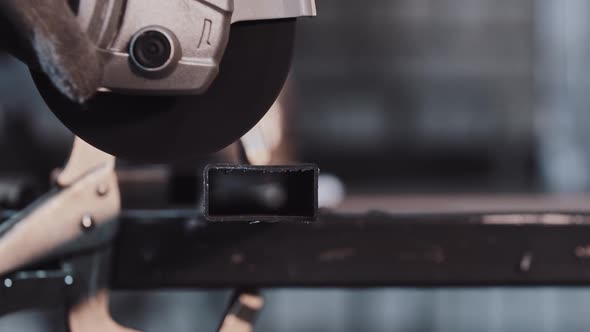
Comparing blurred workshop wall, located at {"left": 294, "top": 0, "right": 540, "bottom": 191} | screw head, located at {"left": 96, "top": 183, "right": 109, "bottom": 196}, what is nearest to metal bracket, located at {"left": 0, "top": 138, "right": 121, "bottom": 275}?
screw head, located at {"left": 96, "top": 183, "right": 109, "bottom": 196}

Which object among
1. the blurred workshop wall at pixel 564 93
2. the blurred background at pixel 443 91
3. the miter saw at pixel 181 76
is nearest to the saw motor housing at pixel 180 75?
the miter saw at pixel 181 76

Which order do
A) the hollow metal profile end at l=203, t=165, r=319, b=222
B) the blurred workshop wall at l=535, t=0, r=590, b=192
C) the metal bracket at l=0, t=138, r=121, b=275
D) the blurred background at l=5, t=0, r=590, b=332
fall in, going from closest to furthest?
the hollow metal profile end at l=203, t=165, r=319, b=222
the metal bracket at l=0, t=138, r=121, b=275
the blurred workshop wall at l=535, t=0, r=590, b=192
the blurred background at l=5, t=0, r=590, b=332

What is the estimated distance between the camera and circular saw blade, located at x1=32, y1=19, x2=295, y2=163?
0.67 metres

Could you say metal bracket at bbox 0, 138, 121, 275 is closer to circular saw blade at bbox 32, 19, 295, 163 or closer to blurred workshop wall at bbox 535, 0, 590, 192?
circular saw blade at bbox 32, 19, 295, 163

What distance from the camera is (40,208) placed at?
2.82 feet

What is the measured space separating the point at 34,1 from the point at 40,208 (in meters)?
0.30

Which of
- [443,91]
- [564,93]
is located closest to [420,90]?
[443,91]

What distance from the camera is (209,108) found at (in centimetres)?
68

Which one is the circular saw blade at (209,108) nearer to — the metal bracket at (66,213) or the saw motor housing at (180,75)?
the saw motor housing at (180,75)

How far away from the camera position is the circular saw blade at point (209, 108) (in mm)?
673

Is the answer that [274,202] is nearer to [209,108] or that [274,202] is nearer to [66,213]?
[209,108]

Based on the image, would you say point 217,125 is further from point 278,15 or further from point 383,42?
point 383,42

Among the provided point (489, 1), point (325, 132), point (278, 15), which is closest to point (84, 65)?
point (278, 15)

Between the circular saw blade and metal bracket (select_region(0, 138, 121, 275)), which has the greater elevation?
the circular saw blade
